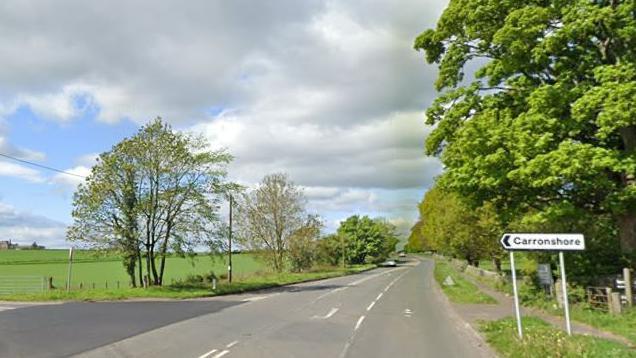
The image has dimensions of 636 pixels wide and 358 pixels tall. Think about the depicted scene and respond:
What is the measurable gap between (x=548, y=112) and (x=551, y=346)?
10.3 m

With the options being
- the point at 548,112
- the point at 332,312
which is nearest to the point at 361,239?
the point at 332,312

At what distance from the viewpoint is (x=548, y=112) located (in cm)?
1781

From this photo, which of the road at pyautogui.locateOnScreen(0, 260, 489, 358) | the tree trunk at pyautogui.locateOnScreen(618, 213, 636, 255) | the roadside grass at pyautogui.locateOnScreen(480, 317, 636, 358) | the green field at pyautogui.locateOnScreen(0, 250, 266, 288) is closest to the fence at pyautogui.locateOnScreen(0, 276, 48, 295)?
the green field at pyautogui.locateOnScreen(0, 250, 266, 288)

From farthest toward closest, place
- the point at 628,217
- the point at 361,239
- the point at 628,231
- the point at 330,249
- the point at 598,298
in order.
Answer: the point at 361,239 → the point at 330,249 → the point at 628,231 → the point at 628,217 → the point at 598,298

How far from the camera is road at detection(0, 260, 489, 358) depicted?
38.4 feet

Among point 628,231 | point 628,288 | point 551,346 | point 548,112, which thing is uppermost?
point 548,112

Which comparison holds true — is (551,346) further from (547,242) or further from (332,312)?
(332,312)

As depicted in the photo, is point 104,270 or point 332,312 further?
point 104,270

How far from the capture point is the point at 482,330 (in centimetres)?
1465

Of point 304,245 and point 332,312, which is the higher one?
point 304,245

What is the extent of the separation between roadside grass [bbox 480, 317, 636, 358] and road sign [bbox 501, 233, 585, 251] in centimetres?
180

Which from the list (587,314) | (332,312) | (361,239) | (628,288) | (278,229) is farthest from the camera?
(361,239)

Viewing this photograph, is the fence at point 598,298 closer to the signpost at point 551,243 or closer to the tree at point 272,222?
the signpost at point 551,243

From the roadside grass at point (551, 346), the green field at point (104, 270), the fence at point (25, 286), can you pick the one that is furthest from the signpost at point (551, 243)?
the fence at point (25, 286)
